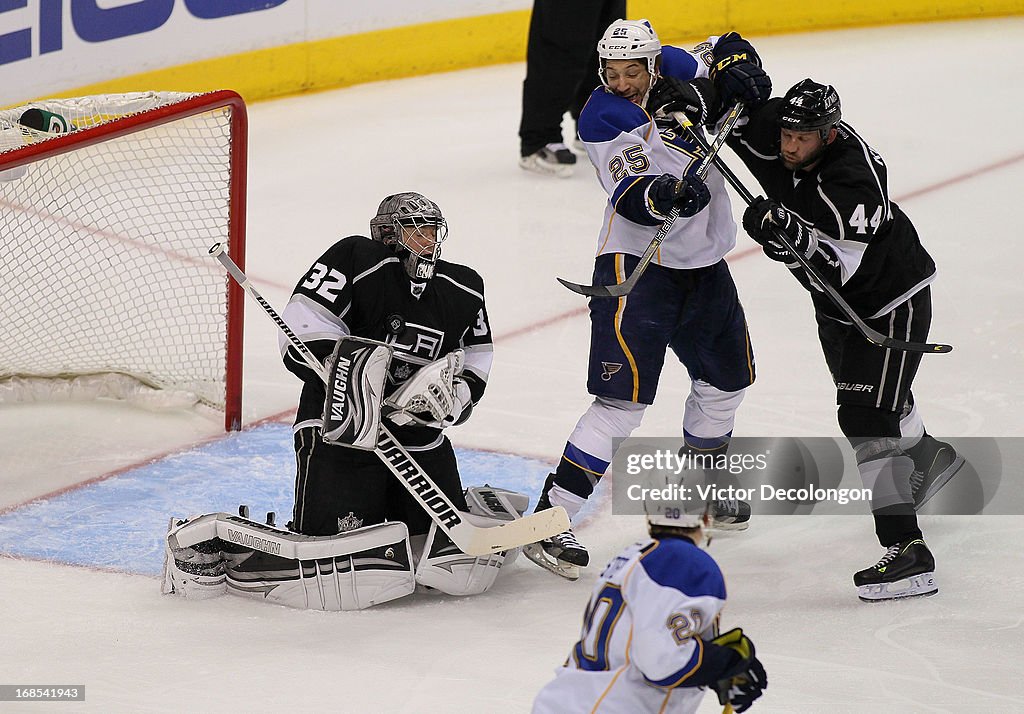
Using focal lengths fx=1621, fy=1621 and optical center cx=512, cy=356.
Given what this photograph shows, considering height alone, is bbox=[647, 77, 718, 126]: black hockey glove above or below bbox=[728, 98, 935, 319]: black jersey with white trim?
above

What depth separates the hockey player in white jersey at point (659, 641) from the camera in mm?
2096

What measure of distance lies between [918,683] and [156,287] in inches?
112

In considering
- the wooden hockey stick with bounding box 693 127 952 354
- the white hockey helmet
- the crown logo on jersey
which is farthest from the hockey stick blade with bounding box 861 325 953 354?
the crown logo on jersey

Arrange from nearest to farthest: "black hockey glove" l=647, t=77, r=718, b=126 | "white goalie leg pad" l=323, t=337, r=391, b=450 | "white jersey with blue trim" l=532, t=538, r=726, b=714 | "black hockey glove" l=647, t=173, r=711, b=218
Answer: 1. "white jersey with blue trim" l=532, t=538, r=726, b=714
2. "white goalie leg pad" l=323, t=337, r=391, b=450
3. "black hockey glove" l=647, t=173, r=711, b=218
4. "black hockey glove" l=647, t=77, r=718, b=126

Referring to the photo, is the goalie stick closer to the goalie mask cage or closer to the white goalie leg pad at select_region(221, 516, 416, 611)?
the white goalie leg pad at select_region(221, 516, 416, 611)

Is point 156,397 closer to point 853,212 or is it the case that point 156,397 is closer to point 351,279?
point 351,279

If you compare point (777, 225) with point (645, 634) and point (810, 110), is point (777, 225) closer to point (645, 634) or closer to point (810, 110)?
point (810, 110)

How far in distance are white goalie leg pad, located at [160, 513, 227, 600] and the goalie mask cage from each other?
1.02m

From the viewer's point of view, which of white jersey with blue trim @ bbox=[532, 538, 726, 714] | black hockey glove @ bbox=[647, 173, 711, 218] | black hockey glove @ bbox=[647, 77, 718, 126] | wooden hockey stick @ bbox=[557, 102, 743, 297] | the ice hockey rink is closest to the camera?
white jersey with blue trim @ bbox=[532, 538, 726, 714]

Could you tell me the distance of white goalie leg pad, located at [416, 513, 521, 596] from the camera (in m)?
3.30

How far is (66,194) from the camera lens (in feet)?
15.0

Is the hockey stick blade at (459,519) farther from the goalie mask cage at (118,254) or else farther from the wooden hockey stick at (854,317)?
the goalie mask cage at (118,254)

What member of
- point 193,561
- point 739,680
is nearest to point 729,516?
point 193,561

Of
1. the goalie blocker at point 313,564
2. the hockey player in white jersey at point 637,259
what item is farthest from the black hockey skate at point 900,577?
the goalie blocker at point 313,564
